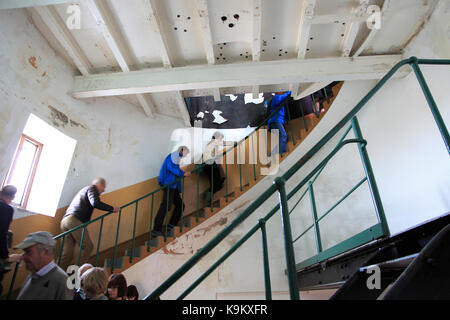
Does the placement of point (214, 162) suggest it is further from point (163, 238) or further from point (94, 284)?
point (94, 284)

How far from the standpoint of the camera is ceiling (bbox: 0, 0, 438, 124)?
11.3 ft

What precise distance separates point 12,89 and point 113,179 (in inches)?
79.8

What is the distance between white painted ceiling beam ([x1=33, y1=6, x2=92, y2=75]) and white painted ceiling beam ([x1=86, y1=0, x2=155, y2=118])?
58 centimetres

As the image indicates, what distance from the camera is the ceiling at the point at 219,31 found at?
136 inches

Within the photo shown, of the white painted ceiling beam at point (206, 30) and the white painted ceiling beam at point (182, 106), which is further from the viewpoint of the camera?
the white painted ceiling beam at point (182, 106)

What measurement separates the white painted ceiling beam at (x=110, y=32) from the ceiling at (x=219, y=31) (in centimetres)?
1

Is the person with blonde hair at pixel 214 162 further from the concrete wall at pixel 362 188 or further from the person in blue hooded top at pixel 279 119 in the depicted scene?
the person in blue hooded top at pixel 279 119

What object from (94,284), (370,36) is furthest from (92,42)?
(370,36)

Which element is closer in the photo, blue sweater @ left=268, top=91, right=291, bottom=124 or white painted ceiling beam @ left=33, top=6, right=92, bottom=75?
white painted ceiling beam @ left=33, top=6, right=92, bottom=75

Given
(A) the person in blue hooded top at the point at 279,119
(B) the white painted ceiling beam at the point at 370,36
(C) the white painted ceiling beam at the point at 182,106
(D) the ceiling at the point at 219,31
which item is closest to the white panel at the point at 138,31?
(D) the ceiling at the point at 219,31

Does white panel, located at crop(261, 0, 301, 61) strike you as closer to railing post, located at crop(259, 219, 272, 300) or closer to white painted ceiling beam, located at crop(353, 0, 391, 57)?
Answer: white painted ceiling beam, located at crop(353, 0, 391, 57)

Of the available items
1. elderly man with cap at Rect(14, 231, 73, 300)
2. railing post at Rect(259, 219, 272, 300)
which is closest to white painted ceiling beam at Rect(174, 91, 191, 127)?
elderly man with cap at Rect(14, 231, 73, 300)
